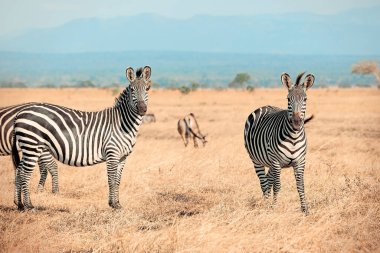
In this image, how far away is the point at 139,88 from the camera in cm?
921

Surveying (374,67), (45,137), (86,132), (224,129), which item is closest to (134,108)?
(86,132)

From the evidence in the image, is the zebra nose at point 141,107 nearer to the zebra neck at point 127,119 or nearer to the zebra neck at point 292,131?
the zebra neck at point 127,119

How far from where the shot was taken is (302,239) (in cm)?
679

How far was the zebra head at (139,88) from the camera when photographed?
9180 mm

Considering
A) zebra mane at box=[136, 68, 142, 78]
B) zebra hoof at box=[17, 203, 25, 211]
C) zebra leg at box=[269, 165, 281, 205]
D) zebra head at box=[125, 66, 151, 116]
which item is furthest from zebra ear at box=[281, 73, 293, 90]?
zebra hoof at box=[17, 203, 25, 211]

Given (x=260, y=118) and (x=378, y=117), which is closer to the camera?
(x=260, y=118)

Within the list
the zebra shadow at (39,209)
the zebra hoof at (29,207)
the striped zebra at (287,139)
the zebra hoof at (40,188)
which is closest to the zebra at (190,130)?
the zebra hoof at (40,188)

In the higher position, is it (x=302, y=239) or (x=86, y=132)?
(x=86, y=132)

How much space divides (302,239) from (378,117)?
74.1ft

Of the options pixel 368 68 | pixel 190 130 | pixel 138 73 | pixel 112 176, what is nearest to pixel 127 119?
pixel 138 73

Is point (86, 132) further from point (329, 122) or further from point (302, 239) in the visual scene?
point (329, 122)

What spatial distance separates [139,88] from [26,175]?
2.31 metres

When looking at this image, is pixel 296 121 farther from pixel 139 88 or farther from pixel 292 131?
pixel 139 88

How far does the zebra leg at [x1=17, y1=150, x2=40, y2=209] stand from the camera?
29.3ft
